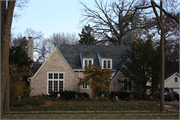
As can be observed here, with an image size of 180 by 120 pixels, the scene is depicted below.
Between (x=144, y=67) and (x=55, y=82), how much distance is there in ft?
35.1

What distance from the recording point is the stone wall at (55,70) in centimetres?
2503

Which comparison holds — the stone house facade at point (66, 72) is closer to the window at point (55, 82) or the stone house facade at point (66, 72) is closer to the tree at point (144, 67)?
the window at point (55, 82)

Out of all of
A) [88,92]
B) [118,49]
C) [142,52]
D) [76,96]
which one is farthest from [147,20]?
[76,96]

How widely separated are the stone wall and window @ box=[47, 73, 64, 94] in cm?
39

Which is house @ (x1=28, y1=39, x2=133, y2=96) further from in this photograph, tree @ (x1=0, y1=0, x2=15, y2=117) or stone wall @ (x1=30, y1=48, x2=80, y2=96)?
tree @ (x1=0, y1=0, x2=15, y2=117)

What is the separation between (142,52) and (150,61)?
1.39 meters

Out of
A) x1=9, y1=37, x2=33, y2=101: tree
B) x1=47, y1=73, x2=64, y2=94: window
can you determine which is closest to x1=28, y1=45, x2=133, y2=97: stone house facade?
x1=47, y1=73, x2=64, y2=94: window

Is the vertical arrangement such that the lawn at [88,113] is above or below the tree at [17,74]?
below

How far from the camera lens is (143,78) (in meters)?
24.6

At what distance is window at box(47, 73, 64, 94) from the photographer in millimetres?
25161

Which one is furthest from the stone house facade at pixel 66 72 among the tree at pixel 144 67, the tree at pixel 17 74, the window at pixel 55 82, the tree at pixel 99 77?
the tree at pixel 99 77

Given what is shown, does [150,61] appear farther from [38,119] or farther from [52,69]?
[38,119]

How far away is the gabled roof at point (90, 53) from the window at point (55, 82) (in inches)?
100

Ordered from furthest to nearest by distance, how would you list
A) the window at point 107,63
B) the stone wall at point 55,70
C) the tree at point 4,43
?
the window at point 107,63 < the stone wall at point 55,70 < the tree at point 4,43
